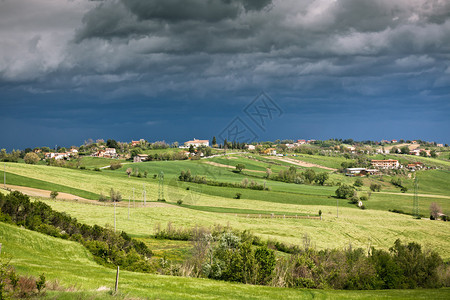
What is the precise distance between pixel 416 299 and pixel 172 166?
11319 centimetres

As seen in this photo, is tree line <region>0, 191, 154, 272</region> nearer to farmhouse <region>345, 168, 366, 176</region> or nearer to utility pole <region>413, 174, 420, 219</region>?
utility pole <region>413, 174, 420, 219</region>

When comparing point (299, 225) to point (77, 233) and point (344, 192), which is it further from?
point (77, 233)

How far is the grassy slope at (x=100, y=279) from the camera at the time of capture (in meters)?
17.6

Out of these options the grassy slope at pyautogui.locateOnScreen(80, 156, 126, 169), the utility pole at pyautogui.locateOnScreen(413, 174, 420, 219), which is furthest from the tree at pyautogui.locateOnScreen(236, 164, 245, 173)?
the utility pole at pyautogui.locateOnScreen(413, 174, 420, 219)

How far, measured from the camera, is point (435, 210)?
9781cm

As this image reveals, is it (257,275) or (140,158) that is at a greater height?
(140,158)


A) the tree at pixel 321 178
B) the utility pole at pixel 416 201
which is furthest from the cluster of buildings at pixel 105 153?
the utility pole at pixel 416 201

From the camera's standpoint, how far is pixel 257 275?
2656 cm

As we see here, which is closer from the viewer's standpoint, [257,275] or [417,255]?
[257,275]

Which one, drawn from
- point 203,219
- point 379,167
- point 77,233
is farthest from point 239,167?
point 77,233

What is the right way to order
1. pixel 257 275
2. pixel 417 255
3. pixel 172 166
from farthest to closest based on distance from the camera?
pixel 172 166, pixel 417 255, pixel 257 275

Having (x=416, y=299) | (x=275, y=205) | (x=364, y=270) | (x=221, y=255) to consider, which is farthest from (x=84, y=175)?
(x=416, y=299)

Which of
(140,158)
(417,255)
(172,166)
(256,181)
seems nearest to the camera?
(417,255)

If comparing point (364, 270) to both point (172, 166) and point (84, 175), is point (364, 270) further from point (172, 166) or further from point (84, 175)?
point (172, 166)
